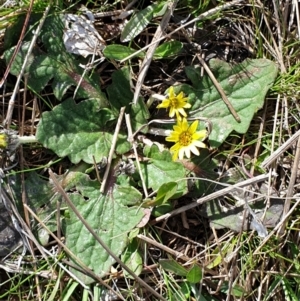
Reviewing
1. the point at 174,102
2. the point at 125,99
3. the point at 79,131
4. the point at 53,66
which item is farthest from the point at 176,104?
the point at 53,66

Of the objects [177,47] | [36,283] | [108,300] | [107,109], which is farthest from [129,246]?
[177,47]

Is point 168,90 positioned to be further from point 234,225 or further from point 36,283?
point 36,283

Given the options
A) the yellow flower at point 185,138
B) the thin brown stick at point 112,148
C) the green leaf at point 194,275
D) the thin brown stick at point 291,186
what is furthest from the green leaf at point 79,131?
the thin brown stick at point 291,186

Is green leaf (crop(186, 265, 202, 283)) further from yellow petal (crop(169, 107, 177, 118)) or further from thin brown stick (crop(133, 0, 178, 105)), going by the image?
thin brown stick (crop(133, 0, 178, 105))

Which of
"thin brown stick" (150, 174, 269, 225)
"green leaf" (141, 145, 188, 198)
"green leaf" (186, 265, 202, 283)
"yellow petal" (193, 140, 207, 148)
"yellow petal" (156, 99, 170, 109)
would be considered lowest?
"green leaf" (186, 265, 202, 283)

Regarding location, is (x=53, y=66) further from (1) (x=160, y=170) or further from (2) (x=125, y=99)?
(1) (x=160, y=170)

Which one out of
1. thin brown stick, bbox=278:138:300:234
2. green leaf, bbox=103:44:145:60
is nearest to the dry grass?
thin brown stick, bbox=278:138:300:234
